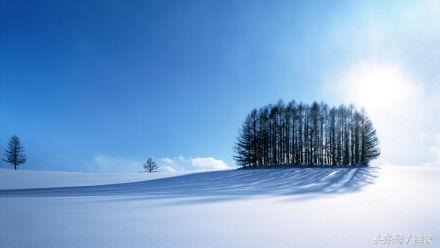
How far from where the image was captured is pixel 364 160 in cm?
3594

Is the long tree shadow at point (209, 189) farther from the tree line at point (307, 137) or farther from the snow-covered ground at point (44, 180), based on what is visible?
the tree line at point (307, 137)

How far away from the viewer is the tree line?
121 feet

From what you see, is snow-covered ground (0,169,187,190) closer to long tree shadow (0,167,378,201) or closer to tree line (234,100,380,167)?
long tree shadow (0,167,378,201)

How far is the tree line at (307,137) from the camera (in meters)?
36.8

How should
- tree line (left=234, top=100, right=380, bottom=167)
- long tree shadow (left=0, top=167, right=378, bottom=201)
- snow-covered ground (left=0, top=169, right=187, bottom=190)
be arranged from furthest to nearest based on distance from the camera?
tree line (left=234, top=100, right=380, bottom=167)
snow-covered ground (left=0, top=169, right=187, bottom=190)
long tree shadow (left=0, top=167, right=378, bottom=201)

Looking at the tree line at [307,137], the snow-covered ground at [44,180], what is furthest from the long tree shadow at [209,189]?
the tree line at [307,137]

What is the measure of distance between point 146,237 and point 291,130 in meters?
37.6

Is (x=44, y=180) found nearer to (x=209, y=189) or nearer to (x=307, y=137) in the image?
(x=209, y=189)

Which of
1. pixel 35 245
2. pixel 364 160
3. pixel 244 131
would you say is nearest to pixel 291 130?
pixel 244 131

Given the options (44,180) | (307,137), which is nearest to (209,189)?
(44,180)

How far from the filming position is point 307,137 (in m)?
38.0

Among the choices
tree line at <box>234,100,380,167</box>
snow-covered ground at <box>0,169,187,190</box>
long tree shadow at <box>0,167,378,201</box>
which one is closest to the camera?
long tree shadow at <box>0,167,378,201</box>

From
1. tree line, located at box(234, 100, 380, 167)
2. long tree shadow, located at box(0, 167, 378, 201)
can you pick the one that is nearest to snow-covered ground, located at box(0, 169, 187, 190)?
long tree shadow, located at box(0, 167, 378, 201)

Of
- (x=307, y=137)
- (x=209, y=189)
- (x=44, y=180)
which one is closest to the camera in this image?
(x=209, y=189)
